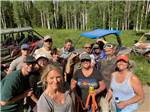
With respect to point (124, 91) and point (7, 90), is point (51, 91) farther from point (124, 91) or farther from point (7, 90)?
→ point (124, 91)

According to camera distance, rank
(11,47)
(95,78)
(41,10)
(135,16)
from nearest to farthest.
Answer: (95,78)
(11,47)
(135,16)
(41,10)

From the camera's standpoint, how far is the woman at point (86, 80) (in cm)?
458

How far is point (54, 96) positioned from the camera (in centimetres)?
284

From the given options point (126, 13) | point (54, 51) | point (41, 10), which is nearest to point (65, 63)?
point (54, 51)

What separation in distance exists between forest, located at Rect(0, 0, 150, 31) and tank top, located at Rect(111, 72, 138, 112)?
146 ft

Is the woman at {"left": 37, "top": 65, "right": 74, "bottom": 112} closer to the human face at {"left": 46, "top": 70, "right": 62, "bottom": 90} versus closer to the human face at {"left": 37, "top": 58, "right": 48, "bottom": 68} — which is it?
the human face at {"left": 46, "top": 70, "right": 62, "bottom": 90}

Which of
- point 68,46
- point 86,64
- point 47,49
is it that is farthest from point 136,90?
point 68,46

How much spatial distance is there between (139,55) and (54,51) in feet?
30.2

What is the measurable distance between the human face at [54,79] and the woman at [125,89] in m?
1.52

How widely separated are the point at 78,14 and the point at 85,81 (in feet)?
179

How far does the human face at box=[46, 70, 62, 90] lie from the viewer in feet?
9.36

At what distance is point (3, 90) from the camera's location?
12.6 ft

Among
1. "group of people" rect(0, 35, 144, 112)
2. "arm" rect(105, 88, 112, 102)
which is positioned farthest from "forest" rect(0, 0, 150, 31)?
"arm" rect(105, 88, 112, 102)

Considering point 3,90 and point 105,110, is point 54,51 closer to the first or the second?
point 105,110
